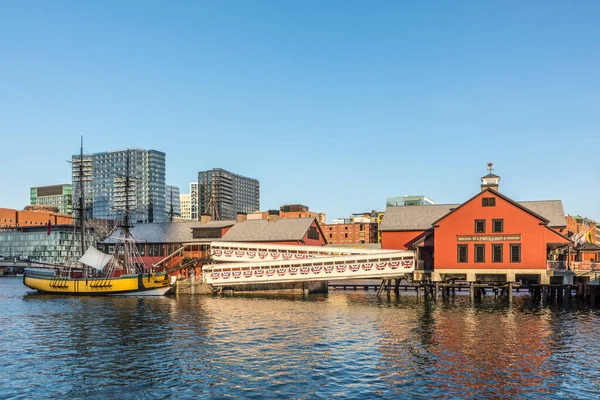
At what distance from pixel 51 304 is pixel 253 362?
130 ft

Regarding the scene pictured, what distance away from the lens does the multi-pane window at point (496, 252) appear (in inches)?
2277

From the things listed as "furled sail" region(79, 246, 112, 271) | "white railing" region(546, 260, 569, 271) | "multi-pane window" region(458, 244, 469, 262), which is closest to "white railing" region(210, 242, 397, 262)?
"multi-pane window" region(458, 244, 469, 262)

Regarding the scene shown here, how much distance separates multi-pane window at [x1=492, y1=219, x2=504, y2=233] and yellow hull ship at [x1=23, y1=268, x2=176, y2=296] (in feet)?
130

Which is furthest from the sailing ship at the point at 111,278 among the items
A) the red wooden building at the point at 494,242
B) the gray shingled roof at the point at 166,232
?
the red wooden building at the point at 494,242

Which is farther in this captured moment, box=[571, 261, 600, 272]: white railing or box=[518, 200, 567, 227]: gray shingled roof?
box=[518, 200, 567, 227]: gray shingled roof

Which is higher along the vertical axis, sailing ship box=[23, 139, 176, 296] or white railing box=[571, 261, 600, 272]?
white railing box=[571, 261, 600, 272]

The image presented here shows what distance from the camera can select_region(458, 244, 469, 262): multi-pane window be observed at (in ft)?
194

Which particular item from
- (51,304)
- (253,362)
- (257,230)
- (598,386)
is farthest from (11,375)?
(257,230)

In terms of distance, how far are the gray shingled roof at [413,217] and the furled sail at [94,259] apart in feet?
126

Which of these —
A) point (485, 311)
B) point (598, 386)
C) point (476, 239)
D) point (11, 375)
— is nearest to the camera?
point (598, 386)

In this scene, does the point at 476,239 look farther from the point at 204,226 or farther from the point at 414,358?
the point at 204,226

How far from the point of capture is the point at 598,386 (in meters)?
23.8

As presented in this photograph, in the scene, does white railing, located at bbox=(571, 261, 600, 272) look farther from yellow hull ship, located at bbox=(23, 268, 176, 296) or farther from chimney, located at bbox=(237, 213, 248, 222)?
yellow hull ship, located at bbox=(23, 268, 176, 296)

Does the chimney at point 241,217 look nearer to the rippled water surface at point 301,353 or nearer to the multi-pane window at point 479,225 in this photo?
the rippled water surface at point 301,353
